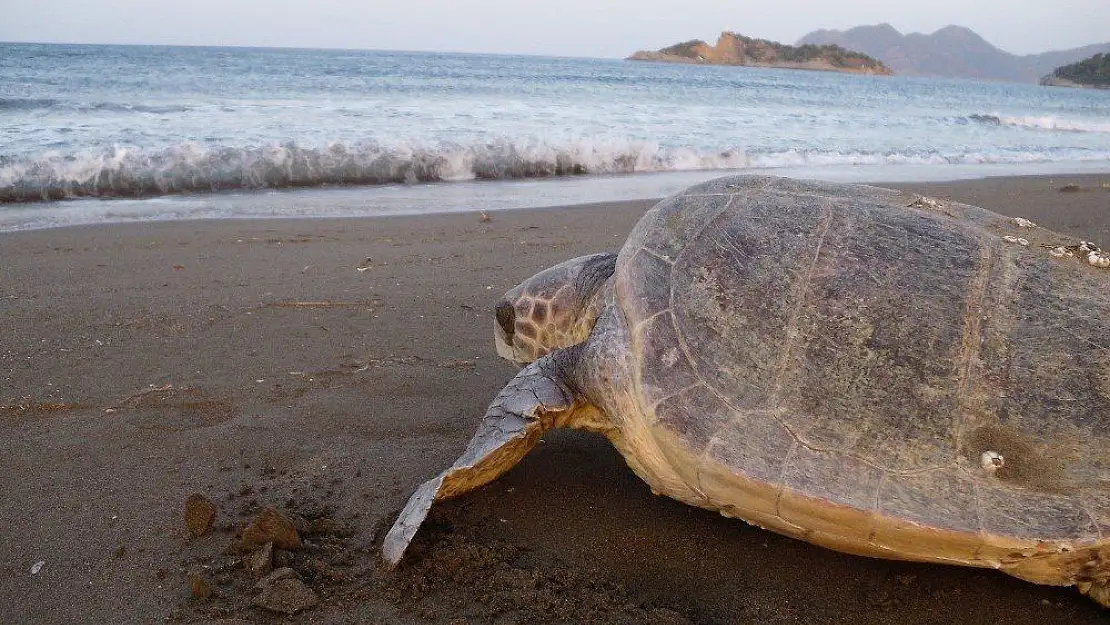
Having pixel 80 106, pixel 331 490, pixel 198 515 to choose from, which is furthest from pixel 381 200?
pixel 80 106

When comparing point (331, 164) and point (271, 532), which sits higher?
point (331, 164)

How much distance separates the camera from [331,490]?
7.40 feet

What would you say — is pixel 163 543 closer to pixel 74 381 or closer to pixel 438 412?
pixel 438 412

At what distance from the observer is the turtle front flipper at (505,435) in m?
2.06

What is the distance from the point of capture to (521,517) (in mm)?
2197

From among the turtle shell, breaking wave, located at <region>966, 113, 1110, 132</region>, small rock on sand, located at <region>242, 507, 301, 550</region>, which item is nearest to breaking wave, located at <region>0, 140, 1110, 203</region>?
small rock on sand, located at <region>242, 507, 301, 550</region>

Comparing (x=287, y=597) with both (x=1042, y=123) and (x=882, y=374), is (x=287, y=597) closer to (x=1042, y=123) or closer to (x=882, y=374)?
(x=882, y=374)

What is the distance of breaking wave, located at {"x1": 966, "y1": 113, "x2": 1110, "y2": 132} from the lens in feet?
72.3

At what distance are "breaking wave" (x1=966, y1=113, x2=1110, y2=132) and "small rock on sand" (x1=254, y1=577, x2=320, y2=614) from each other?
25466 mm

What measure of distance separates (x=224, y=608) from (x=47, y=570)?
542mm

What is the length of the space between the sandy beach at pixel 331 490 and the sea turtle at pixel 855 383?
16cm

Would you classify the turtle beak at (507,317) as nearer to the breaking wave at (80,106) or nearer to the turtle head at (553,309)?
the turtle head at (553,309)

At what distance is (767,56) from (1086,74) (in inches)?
1232

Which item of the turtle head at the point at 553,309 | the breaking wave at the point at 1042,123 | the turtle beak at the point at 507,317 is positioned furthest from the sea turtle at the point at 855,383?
the breaking wave at the point at 1042,123
